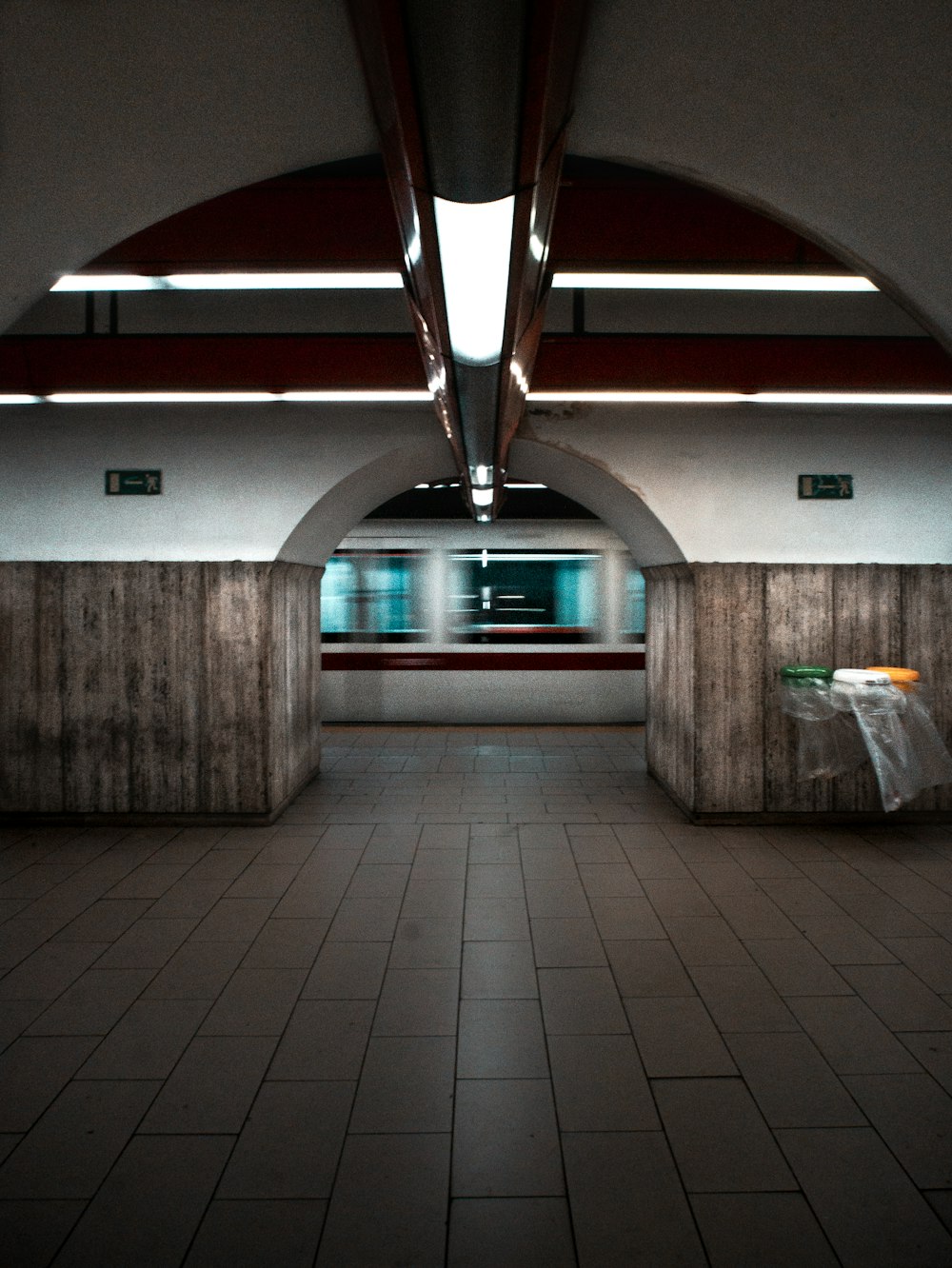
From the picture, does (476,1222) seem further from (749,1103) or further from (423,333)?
(423,333)

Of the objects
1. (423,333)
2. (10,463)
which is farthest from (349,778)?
(423,333)

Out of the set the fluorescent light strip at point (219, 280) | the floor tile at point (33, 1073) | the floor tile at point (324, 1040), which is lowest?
the floor tile at point (324, 1040)

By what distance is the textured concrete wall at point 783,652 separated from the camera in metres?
5.21

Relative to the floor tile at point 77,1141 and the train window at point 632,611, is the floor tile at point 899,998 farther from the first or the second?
the train window at point 632,611

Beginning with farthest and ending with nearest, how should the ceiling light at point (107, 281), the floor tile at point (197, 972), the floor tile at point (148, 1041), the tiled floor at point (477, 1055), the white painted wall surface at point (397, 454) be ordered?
the white painted wall surface at point (397, 454), the floor tile at point (197, 972), the ceiling light at point (107, 281), the floor tile at point (148, 1041), the tiled floor at point (477, 1055)

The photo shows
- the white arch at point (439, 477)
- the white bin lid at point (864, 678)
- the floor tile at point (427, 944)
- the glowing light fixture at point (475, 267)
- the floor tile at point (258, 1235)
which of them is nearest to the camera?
the glowing light fixture at point (475, 267)

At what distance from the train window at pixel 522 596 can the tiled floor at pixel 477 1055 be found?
4.02 m

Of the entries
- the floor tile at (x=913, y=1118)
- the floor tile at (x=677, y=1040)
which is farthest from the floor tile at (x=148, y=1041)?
the floor tile at (x=913, y=1118)

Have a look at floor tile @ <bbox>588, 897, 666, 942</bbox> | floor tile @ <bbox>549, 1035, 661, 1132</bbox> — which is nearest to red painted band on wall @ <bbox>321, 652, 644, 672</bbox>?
floor tile @ <bbox>588, 897, 666, 942</bbox>

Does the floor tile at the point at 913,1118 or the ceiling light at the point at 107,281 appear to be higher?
the ceiling light at the point at 107,281

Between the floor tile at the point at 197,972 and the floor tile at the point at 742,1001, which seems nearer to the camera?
the floor tile at the point at 742,1001

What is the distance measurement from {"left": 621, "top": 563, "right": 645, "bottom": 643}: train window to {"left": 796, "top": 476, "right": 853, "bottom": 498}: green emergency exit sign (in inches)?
136

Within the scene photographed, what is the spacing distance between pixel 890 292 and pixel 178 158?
169cm

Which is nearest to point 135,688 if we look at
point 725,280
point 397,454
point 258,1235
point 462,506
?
point 397,454
